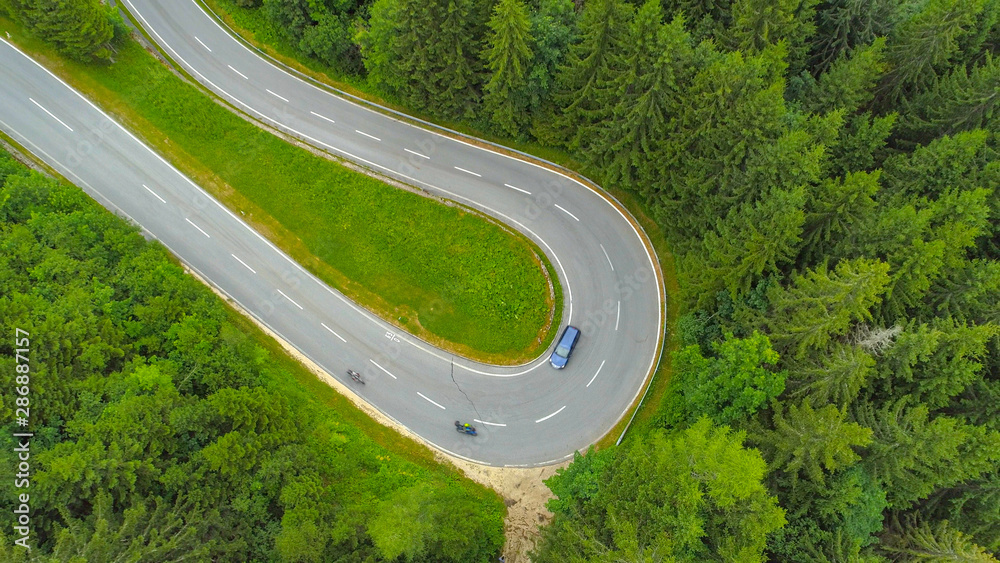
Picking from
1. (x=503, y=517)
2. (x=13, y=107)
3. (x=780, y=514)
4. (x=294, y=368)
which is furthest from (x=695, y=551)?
(x=13, y=107)

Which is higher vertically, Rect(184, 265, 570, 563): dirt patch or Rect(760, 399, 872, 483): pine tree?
Rect(760, 399, 872, 483): pine tree

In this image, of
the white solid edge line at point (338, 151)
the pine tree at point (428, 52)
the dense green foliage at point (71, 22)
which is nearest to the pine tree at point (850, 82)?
the white solid edge line at point (338, 151)

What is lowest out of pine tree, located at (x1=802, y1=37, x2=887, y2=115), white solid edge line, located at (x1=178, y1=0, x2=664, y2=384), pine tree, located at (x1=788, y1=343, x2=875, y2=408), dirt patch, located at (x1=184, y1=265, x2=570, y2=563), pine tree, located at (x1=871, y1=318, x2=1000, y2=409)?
dirt patch, located at (x1=184, y1=265, x2=570, y2=563)

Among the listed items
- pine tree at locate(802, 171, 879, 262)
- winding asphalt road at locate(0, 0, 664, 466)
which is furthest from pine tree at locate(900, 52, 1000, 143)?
winding asphalt road at locate(0, 0, 664, 466)

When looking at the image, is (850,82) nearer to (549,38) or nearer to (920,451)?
(549,38)

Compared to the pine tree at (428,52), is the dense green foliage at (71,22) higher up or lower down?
lower down

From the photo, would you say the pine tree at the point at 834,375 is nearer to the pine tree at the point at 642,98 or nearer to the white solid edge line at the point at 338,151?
the white solid edge line at the point at 338,151

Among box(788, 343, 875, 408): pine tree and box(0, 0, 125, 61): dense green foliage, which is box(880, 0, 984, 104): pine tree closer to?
box(788, 343, 875, 408): pine tree
